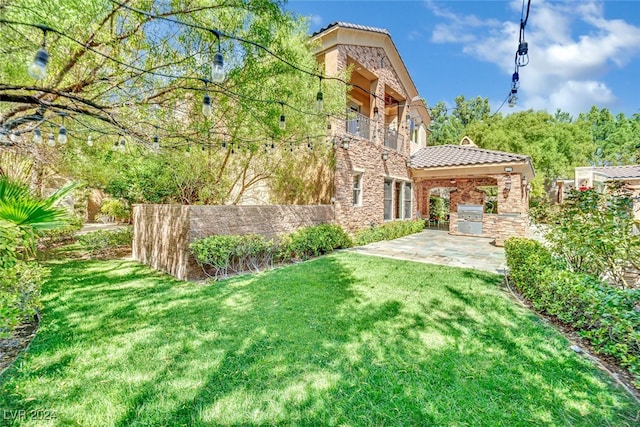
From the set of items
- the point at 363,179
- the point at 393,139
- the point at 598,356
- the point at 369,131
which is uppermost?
the point at 393,139

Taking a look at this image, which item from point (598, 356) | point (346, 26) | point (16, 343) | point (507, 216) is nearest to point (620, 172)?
point (507, 216)

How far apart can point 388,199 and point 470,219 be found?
4263 mm

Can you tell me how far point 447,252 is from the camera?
9836 mm

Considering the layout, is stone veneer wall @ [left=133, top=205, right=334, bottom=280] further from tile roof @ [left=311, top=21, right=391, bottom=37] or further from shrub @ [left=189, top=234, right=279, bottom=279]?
tile roof @ [left=311, top=21, right=391, bottom=37]

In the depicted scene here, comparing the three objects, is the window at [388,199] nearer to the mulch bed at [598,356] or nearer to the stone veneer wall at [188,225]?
the stone veneer wall at [188,225]

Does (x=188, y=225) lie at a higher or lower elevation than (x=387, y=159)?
lower

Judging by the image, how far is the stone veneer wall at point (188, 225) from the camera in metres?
6.60

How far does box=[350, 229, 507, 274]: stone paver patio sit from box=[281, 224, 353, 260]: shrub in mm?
773

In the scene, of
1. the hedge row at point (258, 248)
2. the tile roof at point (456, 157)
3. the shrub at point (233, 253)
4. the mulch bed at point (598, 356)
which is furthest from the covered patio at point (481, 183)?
the shrub at point (233, 253)

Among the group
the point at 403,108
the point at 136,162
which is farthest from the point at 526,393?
the point at 403,108

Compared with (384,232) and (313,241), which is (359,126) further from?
(313,241)

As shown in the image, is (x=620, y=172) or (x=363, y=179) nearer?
(x=363, y=179)

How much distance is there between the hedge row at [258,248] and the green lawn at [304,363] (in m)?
1.15

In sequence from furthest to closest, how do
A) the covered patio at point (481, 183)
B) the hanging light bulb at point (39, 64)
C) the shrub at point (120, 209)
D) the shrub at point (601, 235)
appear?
1. the shrub at point (120, 209)
2. the covered patio at point (481, 183)
3. the shrub at point (601, 235)
4. the hanging light bulb at point (39, 64)
